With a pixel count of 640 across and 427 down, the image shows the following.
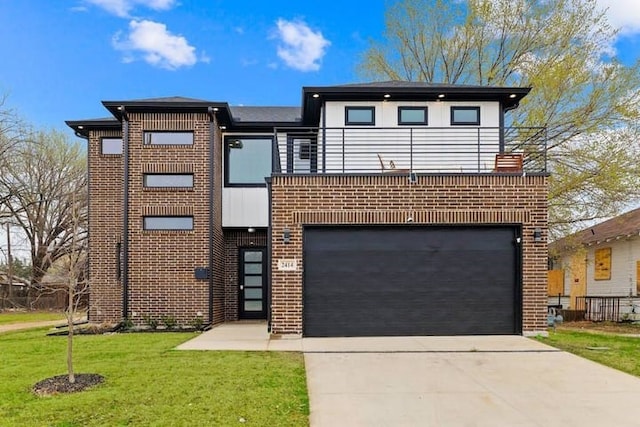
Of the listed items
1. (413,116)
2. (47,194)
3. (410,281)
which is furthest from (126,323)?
(47,194)

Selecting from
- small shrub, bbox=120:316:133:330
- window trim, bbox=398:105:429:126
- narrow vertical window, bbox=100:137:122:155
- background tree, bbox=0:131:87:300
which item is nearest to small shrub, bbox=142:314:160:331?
small shrub, bbox=120:316:133:330

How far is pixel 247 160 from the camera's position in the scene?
→ 14.5 m

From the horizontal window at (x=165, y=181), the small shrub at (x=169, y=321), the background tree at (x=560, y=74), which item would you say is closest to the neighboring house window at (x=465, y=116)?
the background tree at (x=560, y=74)

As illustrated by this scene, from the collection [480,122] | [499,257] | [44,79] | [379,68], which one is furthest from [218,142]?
[44,79]

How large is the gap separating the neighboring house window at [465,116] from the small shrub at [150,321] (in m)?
8.65

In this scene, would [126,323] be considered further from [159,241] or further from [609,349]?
[609,349]

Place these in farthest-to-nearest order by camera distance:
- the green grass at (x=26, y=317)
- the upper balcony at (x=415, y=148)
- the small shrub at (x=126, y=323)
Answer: the green grass at (x=26, y=317), the small shrub at (x=126, y=323), the upper balcony at (x=415, y=148)

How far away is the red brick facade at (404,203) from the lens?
10.3 m

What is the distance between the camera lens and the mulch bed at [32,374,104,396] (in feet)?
19.3

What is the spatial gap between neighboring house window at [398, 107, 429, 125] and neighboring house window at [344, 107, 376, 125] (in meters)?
0.65

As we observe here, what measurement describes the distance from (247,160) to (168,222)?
2.89 metres

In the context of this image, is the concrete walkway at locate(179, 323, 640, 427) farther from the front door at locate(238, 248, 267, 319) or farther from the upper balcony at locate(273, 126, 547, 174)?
the front door at locate(238, 248, 267, 319)

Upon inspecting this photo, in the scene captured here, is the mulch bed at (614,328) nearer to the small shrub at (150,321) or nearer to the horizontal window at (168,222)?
the horizontal window at (168,222)

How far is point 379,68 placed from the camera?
67.1ft
